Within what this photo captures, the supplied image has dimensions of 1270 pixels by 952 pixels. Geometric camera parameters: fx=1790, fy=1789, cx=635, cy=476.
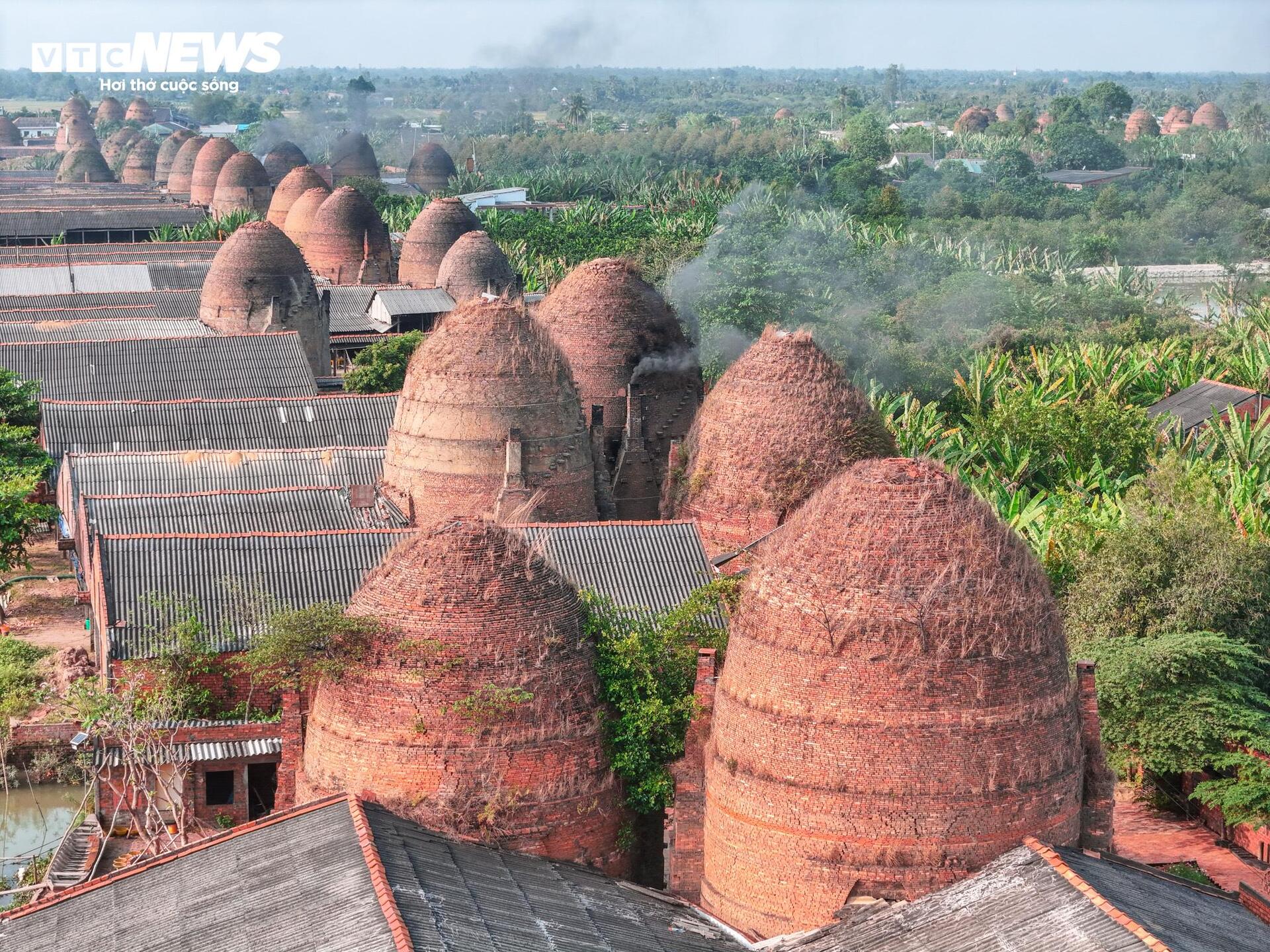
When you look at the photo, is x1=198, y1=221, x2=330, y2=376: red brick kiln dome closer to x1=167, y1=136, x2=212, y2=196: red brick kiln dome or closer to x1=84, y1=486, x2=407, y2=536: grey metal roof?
x1=84, y1=486, x2=407, y2=536: grey metal roof

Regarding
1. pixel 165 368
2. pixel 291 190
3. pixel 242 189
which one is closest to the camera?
pixel 165 368

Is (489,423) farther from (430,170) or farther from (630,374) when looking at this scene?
(430,170)

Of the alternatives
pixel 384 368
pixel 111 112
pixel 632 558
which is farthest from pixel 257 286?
pixel 111 112

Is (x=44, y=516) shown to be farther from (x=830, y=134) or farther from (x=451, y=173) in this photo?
(x=830, y=134)

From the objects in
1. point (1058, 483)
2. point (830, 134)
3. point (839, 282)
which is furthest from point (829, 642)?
point (830, 134)

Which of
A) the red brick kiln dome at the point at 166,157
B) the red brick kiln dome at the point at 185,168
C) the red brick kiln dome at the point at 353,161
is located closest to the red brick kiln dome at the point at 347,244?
the red brick kiln dome at the point at 353,161

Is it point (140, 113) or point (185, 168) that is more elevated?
point (140, 113)

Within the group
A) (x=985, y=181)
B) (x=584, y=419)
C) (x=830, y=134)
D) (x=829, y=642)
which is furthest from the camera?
(x=830, y=134)
